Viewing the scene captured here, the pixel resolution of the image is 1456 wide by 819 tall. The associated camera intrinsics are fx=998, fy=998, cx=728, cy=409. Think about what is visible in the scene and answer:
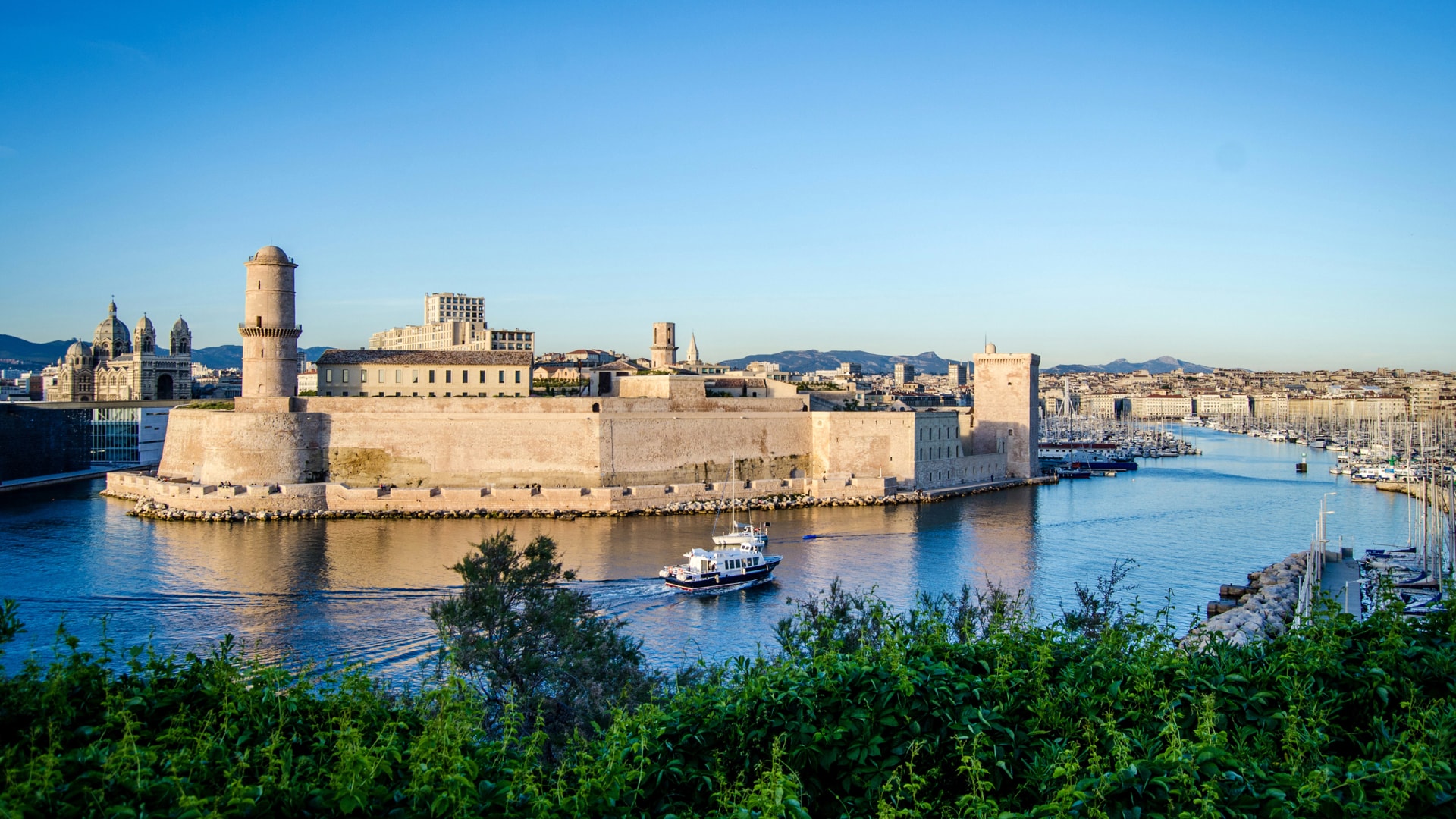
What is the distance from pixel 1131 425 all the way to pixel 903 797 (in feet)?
195

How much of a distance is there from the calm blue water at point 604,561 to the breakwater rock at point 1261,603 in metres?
0.50

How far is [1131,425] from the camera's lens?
5778 centimetres

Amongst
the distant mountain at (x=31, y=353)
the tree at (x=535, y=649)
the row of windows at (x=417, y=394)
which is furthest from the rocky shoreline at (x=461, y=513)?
the distant mountain at (x=31, y=353)

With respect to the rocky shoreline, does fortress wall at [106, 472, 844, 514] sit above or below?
above

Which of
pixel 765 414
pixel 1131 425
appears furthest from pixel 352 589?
pixel 1131 425

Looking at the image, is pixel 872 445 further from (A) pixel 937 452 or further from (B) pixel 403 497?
(B) pixel 403 497

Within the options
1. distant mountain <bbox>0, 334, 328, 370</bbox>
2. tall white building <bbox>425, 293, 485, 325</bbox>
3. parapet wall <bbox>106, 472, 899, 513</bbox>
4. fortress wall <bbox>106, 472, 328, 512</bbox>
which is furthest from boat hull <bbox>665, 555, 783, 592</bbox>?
distant mountain <bbox>0, 334, 328, 370</bbox>

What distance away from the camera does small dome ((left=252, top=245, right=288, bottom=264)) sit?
21.8 meters

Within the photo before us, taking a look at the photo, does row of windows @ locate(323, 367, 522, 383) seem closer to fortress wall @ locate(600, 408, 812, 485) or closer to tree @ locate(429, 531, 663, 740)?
fortress wall @ locate(600, 408, 812, 485)

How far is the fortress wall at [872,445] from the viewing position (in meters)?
25.8

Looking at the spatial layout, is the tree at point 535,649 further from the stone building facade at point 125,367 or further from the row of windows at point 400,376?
the stone building facade at point 125,367

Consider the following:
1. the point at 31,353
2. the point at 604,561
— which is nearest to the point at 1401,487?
the point at 604,561

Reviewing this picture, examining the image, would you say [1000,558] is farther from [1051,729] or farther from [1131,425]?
[1131,425]

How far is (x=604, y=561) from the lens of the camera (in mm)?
15695
